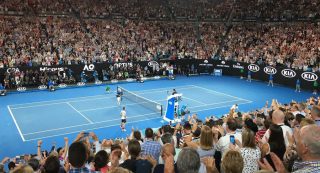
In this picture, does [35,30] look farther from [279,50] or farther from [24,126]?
[279,50]

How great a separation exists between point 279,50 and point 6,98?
1149 inches

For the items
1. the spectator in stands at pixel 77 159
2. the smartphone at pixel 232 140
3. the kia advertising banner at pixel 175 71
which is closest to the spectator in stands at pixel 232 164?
the spectator in stands at pixel 77 159

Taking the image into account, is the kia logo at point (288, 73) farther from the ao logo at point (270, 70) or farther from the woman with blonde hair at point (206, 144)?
the woman with blonde hair at point (206, 144)

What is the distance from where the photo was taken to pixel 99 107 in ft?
87.2

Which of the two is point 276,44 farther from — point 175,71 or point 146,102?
point 146,102

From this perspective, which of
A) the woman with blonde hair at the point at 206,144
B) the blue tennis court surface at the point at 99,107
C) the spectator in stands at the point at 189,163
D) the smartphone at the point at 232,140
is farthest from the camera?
the blue tennis court surface at the point at 99,107

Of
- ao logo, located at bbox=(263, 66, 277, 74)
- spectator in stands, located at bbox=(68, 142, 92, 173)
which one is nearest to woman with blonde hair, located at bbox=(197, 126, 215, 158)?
spectator in stands, located at bbox=(68, 142, 92, 173)

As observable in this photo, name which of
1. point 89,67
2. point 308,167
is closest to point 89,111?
point 89,67

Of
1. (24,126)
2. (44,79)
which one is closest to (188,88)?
(44,79)

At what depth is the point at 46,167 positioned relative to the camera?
5668mm

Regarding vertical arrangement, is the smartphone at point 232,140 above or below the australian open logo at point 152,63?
above

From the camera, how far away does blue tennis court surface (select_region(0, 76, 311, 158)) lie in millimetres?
20484

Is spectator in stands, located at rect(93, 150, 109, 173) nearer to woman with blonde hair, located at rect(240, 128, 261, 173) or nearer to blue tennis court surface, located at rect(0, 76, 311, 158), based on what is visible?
woman with blonde hair, located at rect(240, 128, 261, 173)

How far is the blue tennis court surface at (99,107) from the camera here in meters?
20.5
